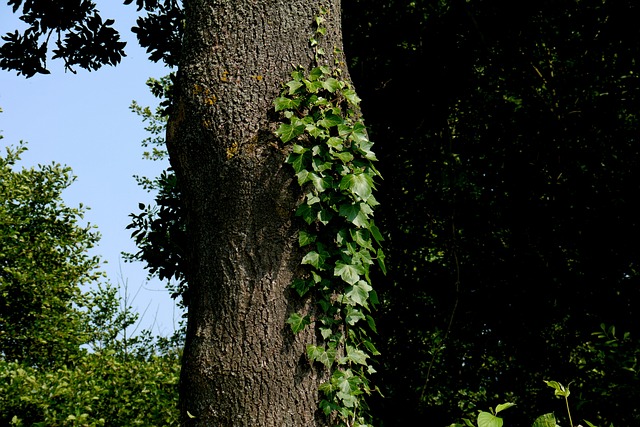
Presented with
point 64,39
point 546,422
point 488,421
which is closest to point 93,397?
point 64,39

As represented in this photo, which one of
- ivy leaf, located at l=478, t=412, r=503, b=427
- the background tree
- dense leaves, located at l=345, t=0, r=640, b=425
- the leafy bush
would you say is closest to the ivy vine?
ivy leaf, located at l=478, t=412, r=503, b=427

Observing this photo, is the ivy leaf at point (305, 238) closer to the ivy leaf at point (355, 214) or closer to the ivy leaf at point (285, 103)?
the ivy leaf at point (355, 214)

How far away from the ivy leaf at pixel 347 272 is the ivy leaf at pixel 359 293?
0.08 m

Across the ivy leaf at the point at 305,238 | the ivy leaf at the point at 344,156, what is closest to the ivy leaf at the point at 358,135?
the ivy leaf at the point at 344,156

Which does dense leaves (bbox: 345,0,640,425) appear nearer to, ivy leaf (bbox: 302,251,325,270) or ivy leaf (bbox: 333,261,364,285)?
ivy leaf (bbox: 333,261,364,285)

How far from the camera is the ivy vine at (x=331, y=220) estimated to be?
3.57 metres

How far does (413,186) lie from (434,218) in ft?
1.63

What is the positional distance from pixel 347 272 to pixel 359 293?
6.4 inches

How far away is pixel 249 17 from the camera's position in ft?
12.5

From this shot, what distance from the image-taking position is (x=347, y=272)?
3.63 meters

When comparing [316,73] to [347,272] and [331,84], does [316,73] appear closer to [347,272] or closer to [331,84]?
[331,84]

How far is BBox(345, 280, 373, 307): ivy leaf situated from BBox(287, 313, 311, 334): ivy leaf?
1.01ft

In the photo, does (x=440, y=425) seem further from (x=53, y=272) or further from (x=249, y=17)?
(x=53, y=272)

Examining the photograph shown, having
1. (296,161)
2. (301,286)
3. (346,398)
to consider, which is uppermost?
(296,161)
